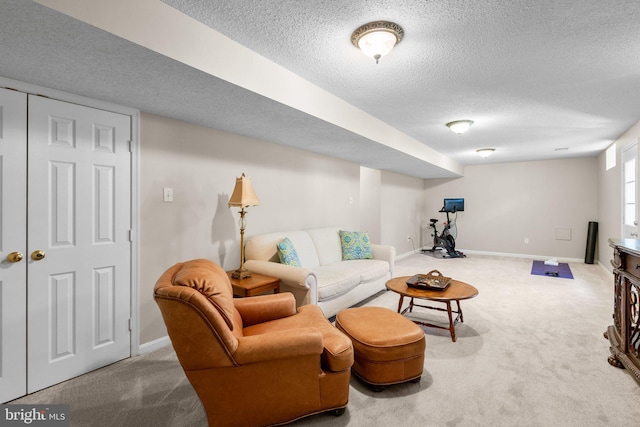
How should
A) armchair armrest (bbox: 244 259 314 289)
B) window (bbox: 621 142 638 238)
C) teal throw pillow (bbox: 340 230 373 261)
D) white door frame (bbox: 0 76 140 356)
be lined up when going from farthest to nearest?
teal throw pillow (bbox: 340 230 373 261), window (bbox: 621 142 638 238), armchair armrest (bbox: 244 259 314 289), white door frame (bbox: 0 76 140 356)

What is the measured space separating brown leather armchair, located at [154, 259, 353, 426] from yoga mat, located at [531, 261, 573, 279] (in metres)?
5.16

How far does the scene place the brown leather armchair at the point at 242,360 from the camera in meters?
1.43

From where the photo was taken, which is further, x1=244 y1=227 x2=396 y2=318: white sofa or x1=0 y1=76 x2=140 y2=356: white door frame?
x1=244 y1=227 x2=396 y2=318: white sofa

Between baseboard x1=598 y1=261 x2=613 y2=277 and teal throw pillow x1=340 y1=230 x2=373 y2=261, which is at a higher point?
teal throw pillow x1=340 y1=230 x2=373 y2=261

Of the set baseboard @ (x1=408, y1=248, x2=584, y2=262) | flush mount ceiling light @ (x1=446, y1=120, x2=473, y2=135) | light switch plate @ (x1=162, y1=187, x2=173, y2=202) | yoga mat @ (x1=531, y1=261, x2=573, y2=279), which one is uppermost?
flush mount ceiling light @ (x1=446, y1=120, x2=473, y2=135)

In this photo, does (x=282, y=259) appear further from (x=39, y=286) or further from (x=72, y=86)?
(x=72, y=86)

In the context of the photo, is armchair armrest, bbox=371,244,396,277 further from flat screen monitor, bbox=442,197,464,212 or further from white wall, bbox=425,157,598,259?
white wall, bbox=425,157,598,259

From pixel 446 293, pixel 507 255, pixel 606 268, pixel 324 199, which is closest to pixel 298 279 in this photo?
pixel 446 293

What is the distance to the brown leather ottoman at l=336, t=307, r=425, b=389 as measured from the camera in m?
1.97

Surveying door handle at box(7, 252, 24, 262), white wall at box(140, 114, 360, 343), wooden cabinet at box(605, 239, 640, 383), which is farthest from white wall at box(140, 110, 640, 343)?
wooden cabinet at box(605, 239, 640, 383)

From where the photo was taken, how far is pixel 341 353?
1.72 m

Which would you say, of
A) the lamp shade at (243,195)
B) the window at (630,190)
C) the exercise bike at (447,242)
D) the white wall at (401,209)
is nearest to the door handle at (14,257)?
the lamp shade at (243,195)

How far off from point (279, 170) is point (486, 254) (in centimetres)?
601

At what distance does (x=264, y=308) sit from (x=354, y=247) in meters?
2.28
